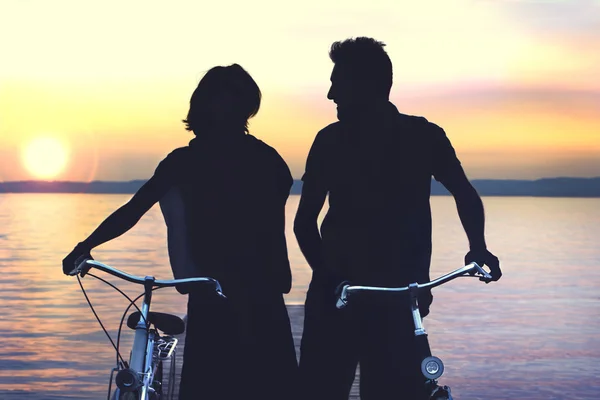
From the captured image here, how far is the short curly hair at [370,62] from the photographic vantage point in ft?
15.9

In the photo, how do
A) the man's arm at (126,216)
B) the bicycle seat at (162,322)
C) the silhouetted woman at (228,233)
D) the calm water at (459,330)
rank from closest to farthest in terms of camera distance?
the man's arm at (126,216), the bicycle seat at (162,322), the silhouetted woman at (228,233), the calm water at (459,330)

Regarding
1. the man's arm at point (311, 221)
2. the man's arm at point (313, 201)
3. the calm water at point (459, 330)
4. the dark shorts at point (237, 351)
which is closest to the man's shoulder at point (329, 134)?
the man's arm at point (313, 201)

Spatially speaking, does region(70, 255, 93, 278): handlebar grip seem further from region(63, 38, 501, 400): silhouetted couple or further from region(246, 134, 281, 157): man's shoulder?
region(246, 134, 281, 157): man's shoulder

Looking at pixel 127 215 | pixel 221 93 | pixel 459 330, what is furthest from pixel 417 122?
pixel 459 330

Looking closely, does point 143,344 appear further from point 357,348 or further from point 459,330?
point 459,330

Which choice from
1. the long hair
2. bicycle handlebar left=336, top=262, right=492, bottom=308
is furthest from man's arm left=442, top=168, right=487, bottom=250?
the long hair

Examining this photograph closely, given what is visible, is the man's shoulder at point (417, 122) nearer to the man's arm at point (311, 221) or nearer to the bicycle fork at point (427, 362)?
the man's arm at point (311, 221)

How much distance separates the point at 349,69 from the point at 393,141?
1.17ft

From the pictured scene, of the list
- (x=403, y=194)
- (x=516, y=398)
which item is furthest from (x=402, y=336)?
(x=516, y=398)

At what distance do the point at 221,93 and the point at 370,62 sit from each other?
64cm

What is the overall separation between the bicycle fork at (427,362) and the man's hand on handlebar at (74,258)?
123cm

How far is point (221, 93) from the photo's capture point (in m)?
Answer: 4.90

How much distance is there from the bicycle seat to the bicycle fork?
3.41ft

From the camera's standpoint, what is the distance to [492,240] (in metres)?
69.6
